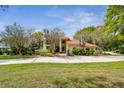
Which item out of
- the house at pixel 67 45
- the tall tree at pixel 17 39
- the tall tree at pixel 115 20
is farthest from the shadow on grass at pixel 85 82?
the tall tree at pixel 17 39

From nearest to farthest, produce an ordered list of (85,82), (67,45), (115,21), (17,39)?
(85,82), (115,21), (67,45), (17,39)

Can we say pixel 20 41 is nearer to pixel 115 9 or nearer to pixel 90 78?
pixel 115 9

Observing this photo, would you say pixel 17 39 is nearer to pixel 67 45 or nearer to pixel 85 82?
pixel 67 45

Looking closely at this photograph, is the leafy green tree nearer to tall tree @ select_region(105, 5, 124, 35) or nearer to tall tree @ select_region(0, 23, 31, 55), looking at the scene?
tall tree @ select_region(105, 5, 124, 35)

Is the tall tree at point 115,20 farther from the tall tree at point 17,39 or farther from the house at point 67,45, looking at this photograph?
the tall tree at point 17,39

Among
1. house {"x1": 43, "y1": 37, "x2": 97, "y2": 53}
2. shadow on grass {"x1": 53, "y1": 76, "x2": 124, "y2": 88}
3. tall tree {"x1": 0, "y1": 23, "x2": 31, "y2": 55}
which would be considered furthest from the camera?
tall tree {"x1": 0, "y1": 23, "x2": 31, "y2": 55}

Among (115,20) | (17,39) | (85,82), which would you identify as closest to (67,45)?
(17,39)

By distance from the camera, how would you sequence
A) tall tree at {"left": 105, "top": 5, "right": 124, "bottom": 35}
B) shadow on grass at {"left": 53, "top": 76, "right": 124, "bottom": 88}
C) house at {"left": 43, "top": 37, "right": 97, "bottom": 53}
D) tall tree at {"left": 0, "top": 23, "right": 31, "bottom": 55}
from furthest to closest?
1. tall tree at {"left": 0, "top": 23, "right": 31, "bottom": 55}
2. house at {"left": 43, "top": 37, "right": 97, "bottom": 53}
3. tall tree at {"left": 105, "top": 5, "right": 124, "bottom": 35}
4. shadow on grass at {"left": 53, "top": 76, "right": 124, "bottom": 88}

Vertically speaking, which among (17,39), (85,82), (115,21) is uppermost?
(115,21)

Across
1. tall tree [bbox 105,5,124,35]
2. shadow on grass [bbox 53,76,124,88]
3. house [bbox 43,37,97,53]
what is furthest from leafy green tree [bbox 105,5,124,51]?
house [bbox 43,37,97,53]

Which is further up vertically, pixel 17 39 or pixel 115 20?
pixel 115 20

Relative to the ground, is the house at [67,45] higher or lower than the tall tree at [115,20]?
lower

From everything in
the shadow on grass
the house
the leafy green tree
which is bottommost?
the shadow on grass
